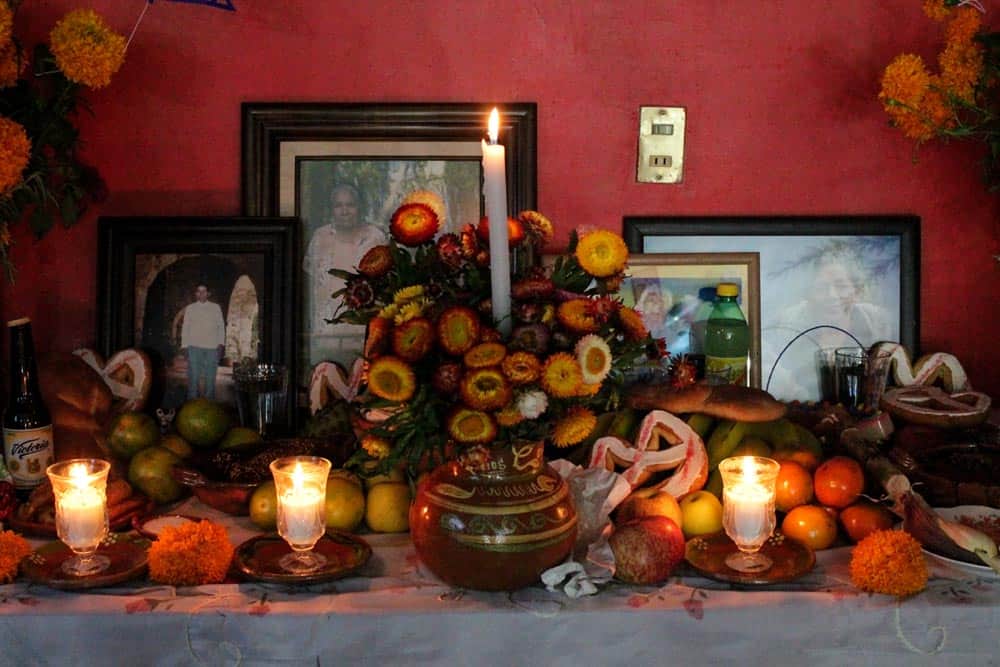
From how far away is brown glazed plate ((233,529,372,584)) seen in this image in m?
1.17

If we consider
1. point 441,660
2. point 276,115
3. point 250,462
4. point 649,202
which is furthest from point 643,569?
point 276,115

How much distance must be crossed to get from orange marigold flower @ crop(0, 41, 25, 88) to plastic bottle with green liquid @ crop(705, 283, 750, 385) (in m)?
1.08

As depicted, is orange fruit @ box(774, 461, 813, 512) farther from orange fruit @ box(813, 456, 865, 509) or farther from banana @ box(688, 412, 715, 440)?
banana @ box(688, 412, 715, 440)

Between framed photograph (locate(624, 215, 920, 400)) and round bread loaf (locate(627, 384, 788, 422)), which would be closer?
round bread loaf (locate(627, 384, 788, 422))

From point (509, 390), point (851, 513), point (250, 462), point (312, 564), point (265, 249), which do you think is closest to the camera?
point (509, 390)

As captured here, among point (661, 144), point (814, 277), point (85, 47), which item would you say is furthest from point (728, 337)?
point (85, 47)

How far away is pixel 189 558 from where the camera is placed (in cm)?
117

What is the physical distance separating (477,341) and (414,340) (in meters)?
0.07

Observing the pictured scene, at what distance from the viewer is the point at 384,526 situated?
1.36 meters

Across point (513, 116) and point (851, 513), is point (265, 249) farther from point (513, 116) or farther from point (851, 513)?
point (851, 513)

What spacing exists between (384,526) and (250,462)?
0.21m

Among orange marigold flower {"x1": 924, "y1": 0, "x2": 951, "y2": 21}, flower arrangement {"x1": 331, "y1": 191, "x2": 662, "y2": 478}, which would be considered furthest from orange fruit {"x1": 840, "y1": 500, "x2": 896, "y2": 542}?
orange marigold flower {"x1": 924, "y1": 0, "x2": 951, "y2": 21}

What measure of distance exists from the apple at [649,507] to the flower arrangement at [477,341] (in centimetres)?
17

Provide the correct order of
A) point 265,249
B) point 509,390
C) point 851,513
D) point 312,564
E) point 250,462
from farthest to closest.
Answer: point 265,249, point 250,462, point 851,513, point 312,564, point 509,390
